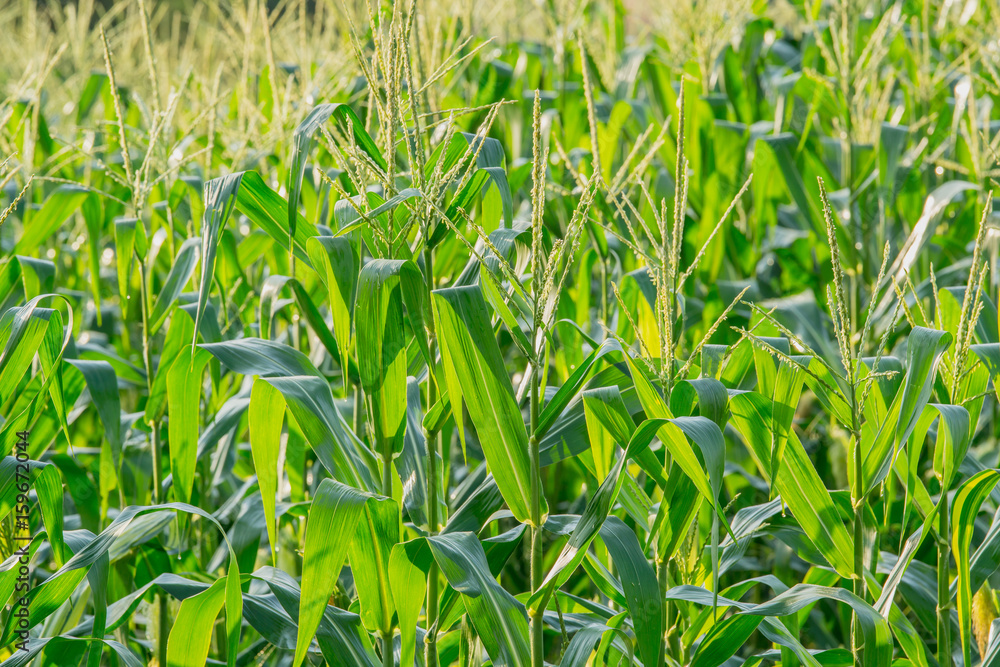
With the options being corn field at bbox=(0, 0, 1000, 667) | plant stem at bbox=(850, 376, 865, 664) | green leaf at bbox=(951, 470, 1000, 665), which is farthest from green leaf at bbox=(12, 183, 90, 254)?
green leaf at bbox=(951, 470, 1000, 665)

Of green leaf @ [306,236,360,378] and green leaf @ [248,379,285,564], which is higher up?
green leaf @ [306,236,360,378]

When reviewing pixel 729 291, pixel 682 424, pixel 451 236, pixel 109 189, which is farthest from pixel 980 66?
pixel 109 189

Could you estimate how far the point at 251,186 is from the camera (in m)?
1.65

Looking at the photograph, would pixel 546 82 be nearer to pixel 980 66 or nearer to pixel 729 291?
pixel 729 291

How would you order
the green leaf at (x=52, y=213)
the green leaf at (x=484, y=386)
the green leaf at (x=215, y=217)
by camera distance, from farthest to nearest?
the green leaf at (x=52, y=213) < the green leaf at (x=215, y=217) < the green leaf at (x=484, y=386)

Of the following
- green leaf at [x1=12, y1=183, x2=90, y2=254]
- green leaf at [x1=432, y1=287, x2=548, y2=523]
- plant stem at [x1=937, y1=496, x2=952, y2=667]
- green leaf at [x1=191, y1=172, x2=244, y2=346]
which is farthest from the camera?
green leaf at [x1=12, y1=183, x2=90, y2=254]

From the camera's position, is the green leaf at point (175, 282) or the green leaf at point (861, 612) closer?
the green leaf at point (861, 612)

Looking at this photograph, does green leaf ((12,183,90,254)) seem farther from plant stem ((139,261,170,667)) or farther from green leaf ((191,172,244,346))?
green leaf ((191,172,244,346))

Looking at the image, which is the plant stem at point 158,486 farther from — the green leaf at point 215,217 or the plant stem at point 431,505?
the plant stem at point 431,505

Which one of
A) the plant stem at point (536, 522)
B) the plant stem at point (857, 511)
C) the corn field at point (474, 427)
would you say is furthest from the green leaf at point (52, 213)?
the plant stem at point (857, 511)

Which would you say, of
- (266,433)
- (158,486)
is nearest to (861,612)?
(266,433)

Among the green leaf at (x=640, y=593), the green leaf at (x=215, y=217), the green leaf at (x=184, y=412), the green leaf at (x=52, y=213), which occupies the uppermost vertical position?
the green leaf at (x=215, y=217)

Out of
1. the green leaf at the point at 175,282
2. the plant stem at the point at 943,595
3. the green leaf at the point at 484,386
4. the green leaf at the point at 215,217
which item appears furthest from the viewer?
the green leaf at the point at 175,282

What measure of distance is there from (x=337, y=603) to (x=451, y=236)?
938 mm
